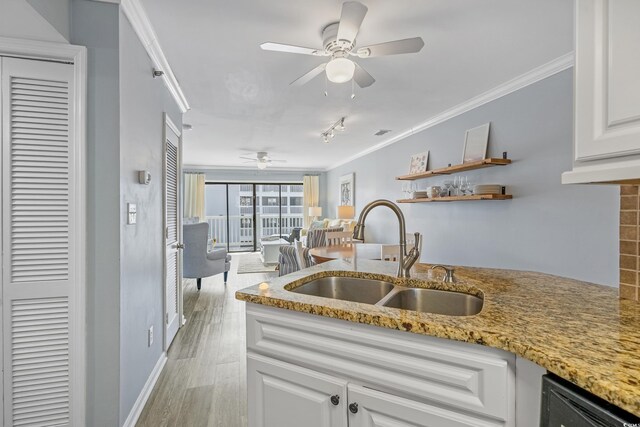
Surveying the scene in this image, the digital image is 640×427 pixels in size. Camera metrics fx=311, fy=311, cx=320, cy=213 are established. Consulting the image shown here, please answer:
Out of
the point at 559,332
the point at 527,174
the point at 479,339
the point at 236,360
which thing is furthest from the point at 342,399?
the point at 527,174

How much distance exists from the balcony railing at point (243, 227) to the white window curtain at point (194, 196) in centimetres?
57

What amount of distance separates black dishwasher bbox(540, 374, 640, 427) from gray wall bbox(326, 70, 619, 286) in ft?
7.05

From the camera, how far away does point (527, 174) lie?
286 cm

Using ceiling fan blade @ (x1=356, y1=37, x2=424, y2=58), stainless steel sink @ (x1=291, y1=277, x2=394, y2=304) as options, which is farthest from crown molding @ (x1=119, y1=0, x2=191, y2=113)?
stainless steel sink @ (x1=291, y1=277, x2=394, y2=304)

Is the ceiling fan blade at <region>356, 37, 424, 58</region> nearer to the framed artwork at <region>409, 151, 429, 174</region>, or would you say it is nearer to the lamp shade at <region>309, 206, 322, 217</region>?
the framed artwork at <region>409, 151, 429, 174</region>

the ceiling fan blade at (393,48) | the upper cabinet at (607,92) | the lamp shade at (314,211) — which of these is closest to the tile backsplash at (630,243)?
the upper cabinet at (607,92)

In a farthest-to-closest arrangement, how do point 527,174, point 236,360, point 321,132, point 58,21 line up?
point 321,132, point 527,174, point 236,360, point 58,21

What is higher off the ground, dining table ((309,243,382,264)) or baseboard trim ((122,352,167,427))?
dining table ((309,243,382,264))

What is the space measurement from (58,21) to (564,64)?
11.1 ft

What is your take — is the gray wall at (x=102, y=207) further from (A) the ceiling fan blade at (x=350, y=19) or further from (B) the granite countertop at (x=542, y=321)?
(A) the ceiling fan blade at (x=350, y=19)

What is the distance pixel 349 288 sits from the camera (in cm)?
168

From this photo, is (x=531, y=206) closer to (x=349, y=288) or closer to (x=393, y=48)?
(x=393, y=48)

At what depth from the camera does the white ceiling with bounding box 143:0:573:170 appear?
1848 millimetres

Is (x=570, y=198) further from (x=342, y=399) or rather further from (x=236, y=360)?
(x=236, y=360)
